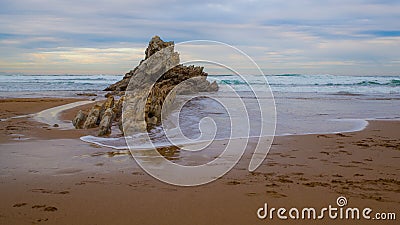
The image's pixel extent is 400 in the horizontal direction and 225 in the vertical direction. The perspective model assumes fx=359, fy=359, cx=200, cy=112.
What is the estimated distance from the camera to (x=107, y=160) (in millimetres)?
5453

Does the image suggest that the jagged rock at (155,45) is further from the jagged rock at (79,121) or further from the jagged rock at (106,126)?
the jagged rock at (106,126)

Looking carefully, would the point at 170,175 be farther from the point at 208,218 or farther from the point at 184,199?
the point at 208,218

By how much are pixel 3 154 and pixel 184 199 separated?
11.7 feet

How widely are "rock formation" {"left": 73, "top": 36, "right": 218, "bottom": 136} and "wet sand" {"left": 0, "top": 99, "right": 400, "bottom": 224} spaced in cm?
236

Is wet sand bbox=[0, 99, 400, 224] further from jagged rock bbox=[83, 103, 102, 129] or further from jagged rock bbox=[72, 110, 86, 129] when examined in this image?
jagged rock bbox=[72, 110, 86, 129]

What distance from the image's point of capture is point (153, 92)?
9.99 metres

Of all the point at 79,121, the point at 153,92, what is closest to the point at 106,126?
the point at 79,121

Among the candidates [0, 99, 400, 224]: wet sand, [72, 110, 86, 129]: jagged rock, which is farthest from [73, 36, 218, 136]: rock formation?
[0, 99, 400, 224]: wet sand

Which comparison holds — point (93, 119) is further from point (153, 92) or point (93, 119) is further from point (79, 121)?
point (153, 92)

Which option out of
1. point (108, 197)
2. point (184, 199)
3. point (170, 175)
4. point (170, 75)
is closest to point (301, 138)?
point (170, 175)

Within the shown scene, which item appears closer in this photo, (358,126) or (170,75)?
(358,126)

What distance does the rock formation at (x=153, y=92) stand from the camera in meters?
8.98

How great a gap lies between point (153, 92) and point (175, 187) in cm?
608

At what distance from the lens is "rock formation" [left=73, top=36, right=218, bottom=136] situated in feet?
29.5
